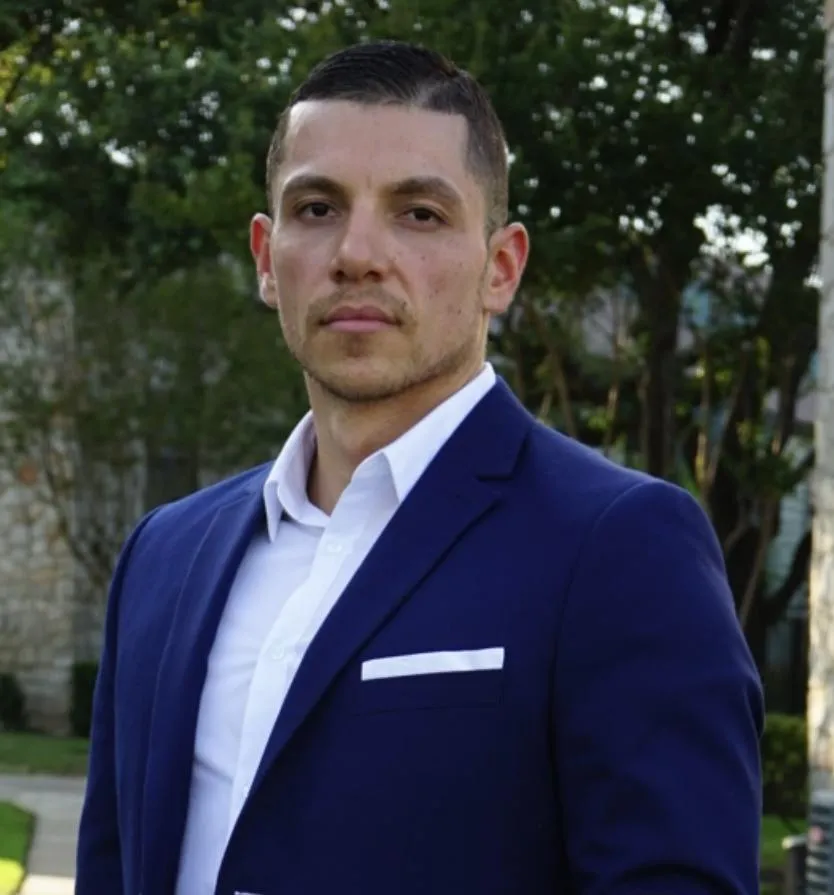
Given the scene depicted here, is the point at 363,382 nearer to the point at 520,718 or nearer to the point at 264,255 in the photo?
the point at 264,255

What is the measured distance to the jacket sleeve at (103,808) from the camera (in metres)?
2.80

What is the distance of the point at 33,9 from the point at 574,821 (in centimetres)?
1347

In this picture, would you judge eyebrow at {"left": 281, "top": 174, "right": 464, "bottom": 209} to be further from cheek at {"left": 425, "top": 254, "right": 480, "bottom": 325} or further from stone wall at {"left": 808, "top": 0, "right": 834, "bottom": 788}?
stone wall at {"left": 808, "top": 0, "right": 834, "bottom": 788}

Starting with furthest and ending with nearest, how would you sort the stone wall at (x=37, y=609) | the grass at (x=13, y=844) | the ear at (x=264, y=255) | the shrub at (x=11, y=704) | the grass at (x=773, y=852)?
the stone wall at (x=37, y=609) → the shrub at (x=11, y=704) → the grass at (x=13, y=844) → the grass at (x=773, y=852) → the ear at (x=264, y=255)

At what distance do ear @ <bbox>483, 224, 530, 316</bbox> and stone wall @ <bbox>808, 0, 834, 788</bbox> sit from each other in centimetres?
551

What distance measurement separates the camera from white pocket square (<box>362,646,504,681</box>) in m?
2.21

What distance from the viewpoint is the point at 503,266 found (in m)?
2.62

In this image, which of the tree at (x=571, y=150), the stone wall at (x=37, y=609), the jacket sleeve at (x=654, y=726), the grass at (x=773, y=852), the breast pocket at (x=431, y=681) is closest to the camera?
the jacket sleeve at (x=654, y=726)

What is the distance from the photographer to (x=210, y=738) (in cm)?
250

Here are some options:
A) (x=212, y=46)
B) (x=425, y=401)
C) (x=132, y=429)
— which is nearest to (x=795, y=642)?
(x=132, y=429)

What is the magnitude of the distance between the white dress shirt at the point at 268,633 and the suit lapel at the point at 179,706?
0.06 ft

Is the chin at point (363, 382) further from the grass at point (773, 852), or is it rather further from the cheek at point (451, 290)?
the grass at point (773, 852)

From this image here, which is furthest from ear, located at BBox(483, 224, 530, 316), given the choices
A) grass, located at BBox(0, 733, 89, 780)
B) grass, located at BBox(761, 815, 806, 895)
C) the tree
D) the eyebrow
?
grass, located at BBox(0, 733, 89, 780)

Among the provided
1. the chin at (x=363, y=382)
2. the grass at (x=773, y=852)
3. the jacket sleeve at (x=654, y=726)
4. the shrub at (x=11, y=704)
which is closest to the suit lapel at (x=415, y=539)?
the chin at (x=363, y=382)
